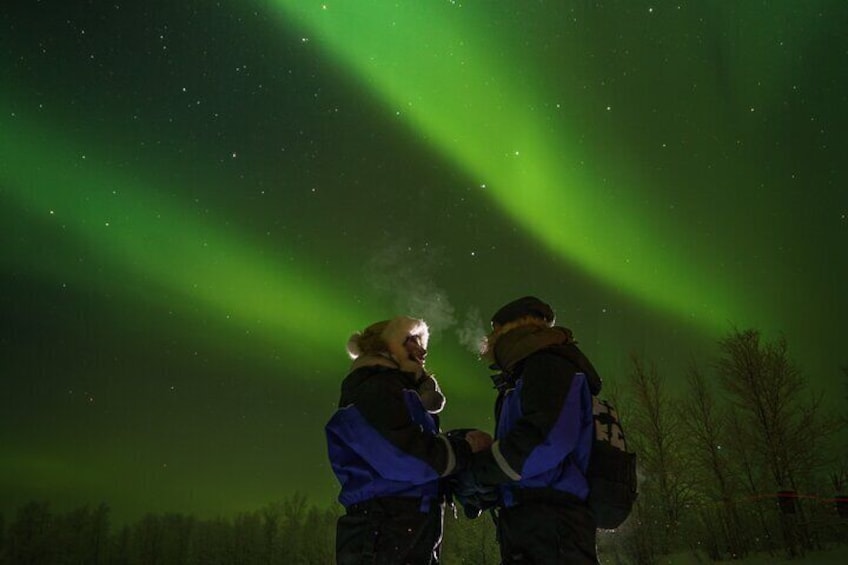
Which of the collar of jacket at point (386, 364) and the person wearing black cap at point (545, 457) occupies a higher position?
the collar of jacket at point (386, 364)

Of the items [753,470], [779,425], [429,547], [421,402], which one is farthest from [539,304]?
[753,470]

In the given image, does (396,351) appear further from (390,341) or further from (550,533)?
(550,533)

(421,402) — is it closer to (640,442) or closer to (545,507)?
(545,507)

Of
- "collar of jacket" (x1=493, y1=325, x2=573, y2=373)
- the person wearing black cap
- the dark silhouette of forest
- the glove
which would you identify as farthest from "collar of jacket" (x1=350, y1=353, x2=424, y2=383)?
the dark silhouette of forest

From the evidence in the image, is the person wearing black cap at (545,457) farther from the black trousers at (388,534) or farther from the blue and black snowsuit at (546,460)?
the black trousers at (388,534)

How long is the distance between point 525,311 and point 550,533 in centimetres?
129

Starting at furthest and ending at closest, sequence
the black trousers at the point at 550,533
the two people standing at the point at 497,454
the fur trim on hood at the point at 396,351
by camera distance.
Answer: the fur trim on hood at the point at 396,351
the two people standing at the point at 497,454
the black trousers at the point at 550,533

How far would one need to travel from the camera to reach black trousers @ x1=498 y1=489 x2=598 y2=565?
2760 mm

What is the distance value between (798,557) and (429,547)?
2764 centimetres

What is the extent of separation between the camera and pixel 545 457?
285cm

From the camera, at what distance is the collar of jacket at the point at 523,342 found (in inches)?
124

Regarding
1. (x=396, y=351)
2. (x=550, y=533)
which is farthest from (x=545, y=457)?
(x=396, y=351)

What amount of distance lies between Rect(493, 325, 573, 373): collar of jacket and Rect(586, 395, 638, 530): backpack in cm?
44

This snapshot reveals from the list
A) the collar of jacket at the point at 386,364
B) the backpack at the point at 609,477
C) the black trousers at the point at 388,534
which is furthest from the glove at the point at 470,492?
the backpack at the point at 609,477
